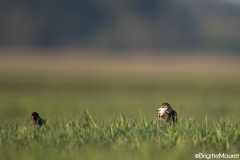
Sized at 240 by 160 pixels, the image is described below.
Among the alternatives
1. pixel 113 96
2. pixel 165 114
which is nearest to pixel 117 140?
pixel 165 114

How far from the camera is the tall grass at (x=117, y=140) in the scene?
645 centimetres

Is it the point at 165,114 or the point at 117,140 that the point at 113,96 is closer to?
the point at 165,114

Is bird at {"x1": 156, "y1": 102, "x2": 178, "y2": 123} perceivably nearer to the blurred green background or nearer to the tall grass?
the tall grass

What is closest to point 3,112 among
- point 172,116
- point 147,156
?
point 172,116

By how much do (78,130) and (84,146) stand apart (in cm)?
53

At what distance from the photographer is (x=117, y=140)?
7094 millimetres

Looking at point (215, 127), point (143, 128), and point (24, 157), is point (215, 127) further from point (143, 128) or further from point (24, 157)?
point (24, 157)

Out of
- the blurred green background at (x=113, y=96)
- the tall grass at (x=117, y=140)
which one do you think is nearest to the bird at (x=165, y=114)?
the tall grass at (x=117, y=140)

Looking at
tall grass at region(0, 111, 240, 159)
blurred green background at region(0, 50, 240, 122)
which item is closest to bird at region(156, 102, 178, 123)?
tall grass at region(0, 111, 240, 159)

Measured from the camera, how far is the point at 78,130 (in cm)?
746

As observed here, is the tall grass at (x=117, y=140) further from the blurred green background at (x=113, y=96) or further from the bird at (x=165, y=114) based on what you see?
the blurred green background at (x=113, y=96)

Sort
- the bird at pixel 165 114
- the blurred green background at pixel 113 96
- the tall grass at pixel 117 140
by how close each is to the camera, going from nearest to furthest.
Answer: the tall grass at pixel 117 140 → the bird at pixel 165 114 → the blurred green background at pixel 113 96

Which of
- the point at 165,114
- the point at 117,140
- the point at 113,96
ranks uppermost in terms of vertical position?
the point at 113,96

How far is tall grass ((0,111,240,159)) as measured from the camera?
21.2ft
